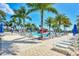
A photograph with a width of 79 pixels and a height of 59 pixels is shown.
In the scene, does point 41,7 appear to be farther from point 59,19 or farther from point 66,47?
point 66,47

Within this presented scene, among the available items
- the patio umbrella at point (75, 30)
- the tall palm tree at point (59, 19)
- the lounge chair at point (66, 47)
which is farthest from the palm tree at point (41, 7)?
the lounge chair at point (66, 47)

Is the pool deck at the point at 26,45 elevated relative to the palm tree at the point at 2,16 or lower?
lower

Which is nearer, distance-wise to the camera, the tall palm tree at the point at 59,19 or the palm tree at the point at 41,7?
the palm tree at the point at 41,7

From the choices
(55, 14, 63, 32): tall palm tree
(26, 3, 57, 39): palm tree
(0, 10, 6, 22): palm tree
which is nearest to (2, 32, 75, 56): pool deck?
(55, 14, 63, 32): tall palm tree

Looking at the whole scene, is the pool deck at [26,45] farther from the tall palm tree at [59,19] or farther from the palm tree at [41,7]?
the palm tree at [41,7]

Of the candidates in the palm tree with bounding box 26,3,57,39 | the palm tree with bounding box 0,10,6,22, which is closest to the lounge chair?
the palm tree with bounding box 26,3,57,39

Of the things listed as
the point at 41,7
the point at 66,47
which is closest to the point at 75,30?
the point at 66,47

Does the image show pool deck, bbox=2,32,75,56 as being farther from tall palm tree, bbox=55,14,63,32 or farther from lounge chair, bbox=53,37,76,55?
tall palm tree, bbox=55,14,63,32

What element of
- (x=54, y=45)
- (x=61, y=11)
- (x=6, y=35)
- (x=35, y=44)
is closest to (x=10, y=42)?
(x=6, y=35)

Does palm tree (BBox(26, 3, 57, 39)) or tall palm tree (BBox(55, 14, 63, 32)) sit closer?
palm tree (BBox(26, 3, 57, 39))

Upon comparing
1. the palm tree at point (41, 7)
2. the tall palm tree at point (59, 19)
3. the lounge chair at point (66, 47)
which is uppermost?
the palm tree at point (41, 7)

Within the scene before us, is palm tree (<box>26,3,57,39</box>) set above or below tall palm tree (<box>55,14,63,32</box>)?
above

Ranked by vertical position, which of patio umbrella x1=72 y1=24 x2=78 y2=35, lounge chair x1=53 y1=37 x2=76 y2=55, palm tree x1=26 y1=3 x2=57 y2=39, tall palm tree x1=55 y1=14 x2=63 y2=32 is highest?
palm tree x1=26 y1=3 x2=57 y2=39

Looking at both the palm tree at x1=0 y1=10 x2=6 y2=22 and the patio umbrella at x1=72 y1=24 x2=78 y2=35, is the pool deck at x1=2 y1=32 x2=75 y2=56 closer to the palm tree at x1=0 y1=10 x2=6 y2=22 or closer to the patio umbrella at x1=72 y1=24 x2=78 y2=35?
the patio umbrella at x1=72 y1=24 x2=78 y2=35
